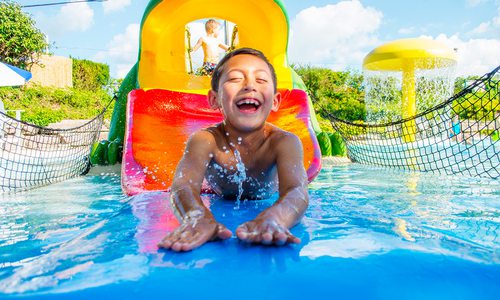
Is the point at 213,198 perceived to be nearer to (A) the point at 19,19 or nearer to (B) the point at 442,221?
(B) the point at 442,221

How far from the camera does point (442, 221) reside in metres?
2.27

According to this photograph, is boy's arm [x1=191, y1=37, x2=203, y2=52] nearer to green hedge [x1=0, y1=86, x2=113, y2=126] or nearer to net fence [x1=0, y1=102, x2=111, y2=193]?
net fence [x1=0, y1=102, x2=111, y2=193]

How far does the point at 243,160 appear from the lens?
216cm

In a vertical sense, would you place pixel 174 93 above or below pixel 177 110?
above

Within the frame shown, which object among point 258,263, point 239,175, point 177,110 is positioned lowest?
point 258,263

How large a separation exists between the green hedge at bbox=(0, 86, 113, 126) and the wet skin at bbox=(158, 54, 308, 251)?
10800 mm

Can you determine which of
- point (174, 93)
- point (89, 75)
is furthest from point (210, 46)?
point (89, 75)

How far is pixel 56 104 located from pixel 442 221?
47.1 feet

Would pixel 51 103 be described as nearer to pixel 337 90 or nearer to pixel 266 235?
pixel 337 90

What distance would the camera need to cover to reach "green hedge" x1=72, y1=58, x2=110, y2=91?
1748 centimetres

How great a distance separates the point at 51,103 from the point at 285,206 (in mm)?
14557

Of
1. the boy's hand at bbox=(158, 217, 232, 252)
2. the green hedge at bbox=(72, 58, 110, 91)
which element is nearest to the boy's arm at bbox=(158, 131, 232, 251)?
the boy's hand at bbox=(158, 217, 232, 252)

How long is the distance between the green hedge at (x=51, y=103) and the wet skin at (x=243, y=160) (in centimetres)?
1080

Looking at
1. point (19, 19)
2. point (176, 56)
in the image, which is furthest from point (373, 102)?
point (19, 19)
